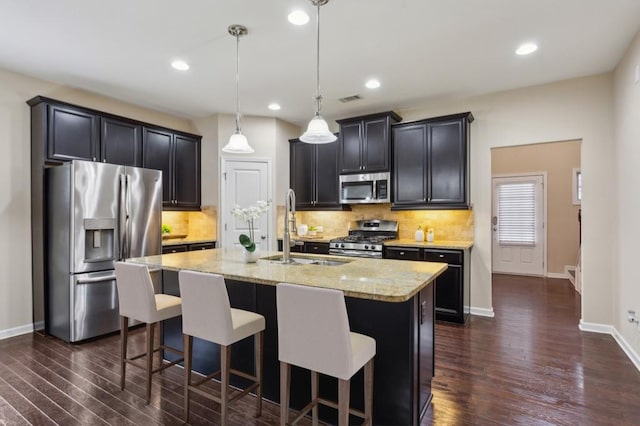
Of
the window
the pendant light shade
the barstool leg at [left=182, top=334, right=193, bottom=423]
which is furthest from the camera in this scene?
the window

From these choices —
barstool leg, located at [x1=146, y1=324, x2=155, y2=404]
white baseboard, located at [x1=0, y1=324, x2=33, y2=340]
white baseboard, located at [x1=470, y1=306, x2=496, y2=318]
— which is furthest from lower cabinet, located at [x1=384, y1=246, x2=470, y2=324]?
white baseboard, located at [x1=0, y1=324, x2=33, y2=340]

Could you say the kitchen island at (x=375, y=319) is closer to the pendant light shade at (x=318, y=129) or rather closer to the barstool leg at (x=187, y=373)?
the barstool leg at (x=187, y=373)

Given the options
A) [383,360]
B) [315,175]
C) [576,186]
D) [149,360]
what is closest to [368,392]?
[383,360]

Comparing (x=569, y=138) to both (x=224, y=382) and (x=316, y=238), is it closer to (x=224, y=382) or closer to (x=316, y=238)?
(x=316, y=238)

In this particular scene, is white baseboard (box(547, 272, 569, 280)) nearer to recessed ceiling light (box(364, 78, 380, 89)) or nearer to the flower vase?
recessed ceiling light (box(364, 78, 380, 89))

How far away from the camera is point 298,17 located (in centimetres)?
271

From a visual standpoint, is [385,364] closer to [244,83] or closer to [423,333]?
[423,333]

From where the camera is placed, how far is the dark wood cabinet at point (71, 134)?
3.73 meters

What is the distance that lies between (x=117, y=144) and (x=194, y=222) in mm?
1737

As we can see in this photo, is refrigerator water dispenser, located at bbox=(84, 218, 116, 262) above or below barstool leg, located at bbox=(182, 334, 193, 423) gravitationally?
above

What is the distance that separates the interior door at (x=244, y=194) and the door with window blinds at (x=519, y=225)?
16.8ft

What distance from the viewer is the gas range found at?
4.56 m

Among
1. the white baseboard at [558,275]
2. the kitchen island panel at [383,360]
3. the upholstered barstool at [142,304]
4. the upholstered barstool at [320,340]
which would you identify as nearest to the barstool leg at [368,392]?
the upholstered barstool at [320,340]

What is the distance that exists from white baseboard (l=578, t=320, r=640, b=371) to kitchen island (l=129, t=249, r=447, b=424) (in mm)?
2054
